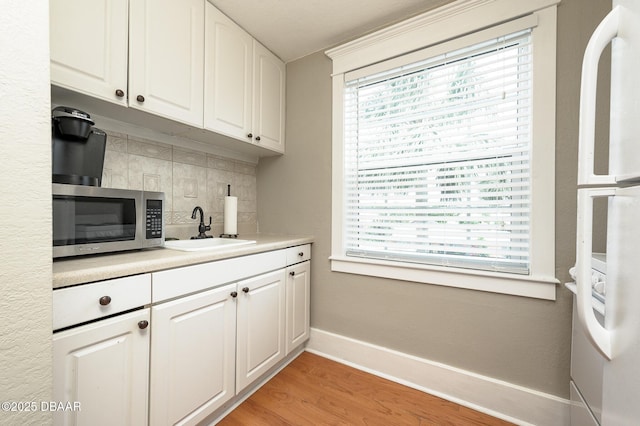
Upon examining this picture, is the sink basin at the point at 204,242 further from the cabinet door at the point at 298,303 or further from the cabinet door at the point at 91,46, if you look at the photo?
the cabinet door at the point at 91,46

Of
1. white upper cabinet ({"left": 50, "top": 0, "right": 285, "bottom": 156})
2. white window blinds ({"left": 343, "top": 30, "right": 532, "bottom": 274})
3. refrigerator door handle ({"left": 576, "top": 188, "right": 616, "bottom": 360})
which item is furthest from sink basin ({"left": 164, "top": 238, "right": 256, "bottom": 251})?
refrigerator door handle ({"left": 576, "top": 188, "right": 616, "bottom": 360})

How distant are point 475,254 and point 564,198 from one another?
51 centimetres

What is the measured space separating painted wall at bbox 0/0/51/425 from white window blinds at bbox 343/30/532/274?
1.60 m

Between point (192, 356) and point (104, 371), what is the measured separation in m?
0.34

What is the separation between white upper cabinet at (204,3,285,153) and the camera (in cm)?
161

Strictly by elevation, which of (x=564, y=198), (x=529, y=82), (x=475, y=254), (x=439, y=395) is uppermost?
(x=529, y=82)

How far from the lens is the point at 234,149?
211cm

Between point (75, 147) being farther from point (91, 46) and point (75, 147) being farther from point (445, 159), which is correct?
point (445, 159)

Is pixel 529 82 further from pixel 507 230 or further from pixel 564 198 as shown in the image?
pixel 507 230

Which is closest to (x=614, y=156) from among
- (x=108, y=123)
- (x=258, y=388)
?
(x=258, y=388)

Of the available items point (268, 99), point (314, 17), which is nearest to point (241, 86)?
point (268, 99)

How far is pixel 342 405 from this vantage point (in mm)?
1496

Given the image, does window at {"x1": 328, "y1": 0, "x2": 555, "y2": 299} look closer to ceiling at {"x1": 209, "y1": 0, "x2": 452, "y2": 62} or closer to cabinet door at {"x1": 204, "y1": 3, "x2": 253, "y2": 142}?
ceiling at {"x1": 209, "y1": 0, "x2": 452, "y2": 62}

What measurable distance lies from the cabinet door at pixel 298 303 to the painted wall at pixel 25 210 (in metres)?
1.29
